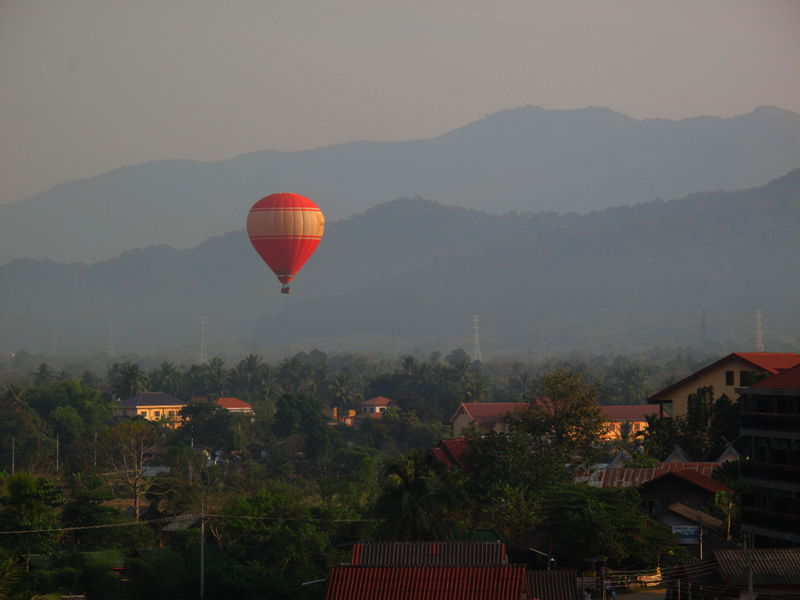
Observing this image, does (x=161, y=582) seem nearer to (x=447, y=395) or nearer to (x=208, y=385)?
(x=447, y=395)

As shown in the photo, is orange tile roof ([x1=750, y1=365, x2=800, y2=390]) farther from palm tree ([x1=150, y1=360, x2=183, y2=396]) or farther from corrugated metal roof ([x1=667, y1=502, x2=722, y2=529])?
palm tree ([x1=150, y1=360, x2=183, y2=396])

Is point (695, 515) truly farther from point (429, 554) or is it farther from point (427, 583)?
point (427, 583)

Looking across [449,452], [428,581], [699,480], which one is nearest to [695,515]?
[699,480]

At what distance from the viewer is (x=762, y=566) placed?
38.2 metres

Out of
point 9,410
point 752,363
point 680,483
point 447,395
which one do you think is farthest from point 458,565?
point 447,395

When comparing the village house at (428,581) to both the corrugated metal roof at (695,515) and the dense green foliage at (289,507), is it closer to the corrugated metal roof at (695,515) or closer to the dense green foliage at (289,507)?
the dense green foliage at (289,507)

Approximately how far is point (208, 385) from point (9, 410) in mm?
60650

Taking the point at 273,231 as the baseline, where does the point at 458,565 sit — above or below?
below

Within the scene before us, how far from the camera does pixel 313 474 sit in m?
116

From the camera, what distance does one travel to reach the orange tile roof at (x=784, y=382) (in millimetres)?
54678

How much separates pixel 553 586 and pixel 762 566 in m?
8.36

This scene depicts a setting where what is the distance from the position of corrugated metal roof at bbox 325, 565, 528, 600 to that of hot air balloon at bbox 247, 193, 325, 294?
69.9 metres

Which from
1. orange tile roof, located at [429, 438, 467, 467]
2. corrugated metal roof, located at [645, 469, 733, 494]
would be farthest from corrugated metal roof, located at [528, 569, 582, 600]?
orange tile roof, located at [429, 438, 467, 467]

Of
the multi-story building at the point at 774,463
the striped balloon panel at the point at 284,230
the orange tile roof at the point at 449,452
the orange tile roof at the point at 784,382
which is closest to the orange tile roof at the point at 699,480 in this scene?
the multi-story building at the point at 774,463
